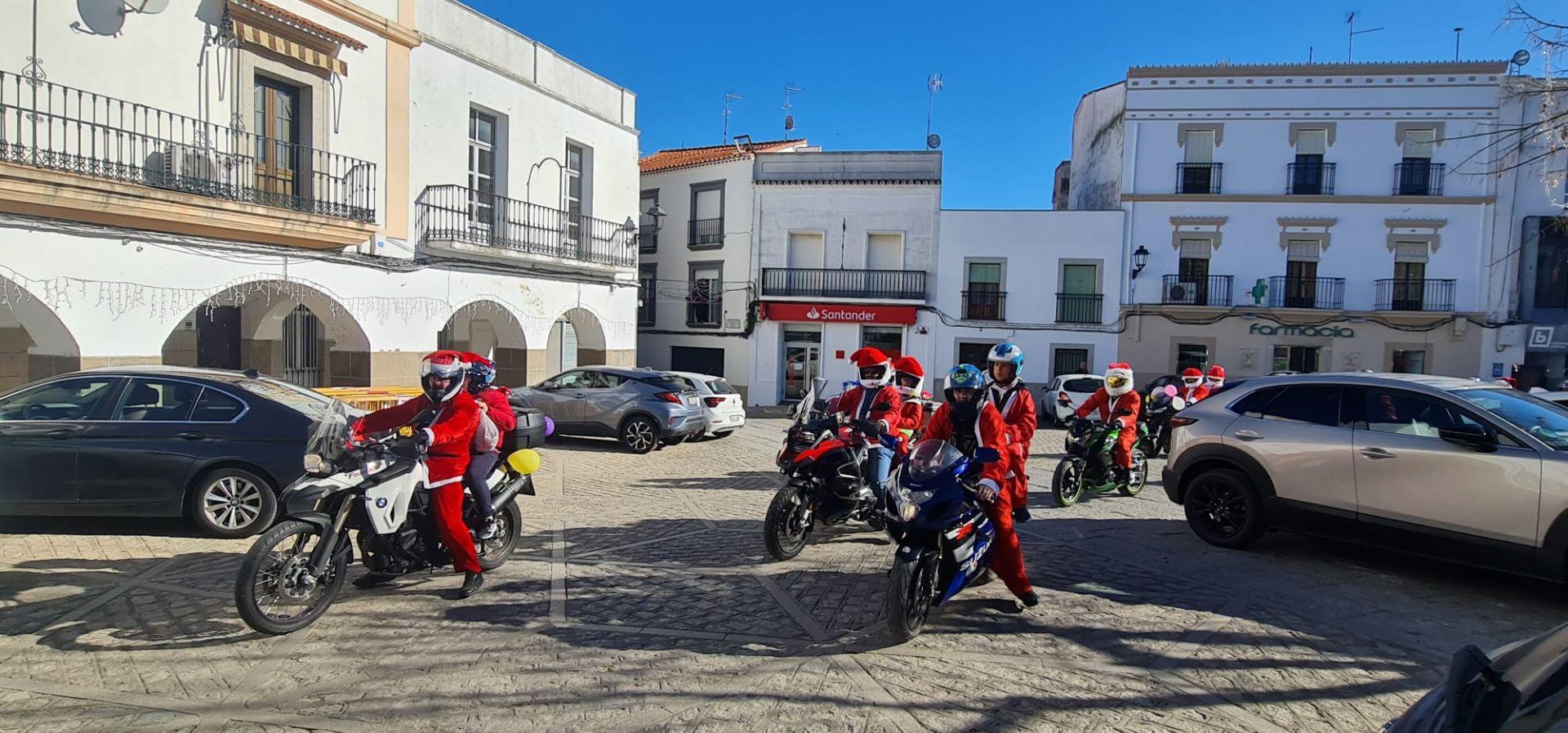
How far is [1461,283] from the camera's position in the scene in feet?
77.4

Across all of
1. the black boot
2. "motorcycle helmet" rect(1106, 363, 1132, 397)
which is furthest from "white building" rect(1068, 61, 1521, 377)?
the black boot

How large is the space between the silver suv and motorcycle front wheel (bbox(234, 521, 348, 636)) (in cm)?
675

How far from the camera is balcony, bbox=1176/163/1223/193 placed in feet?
79.5

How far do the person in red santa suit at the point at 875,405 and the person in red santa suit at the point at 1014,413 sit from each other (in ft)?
2.92

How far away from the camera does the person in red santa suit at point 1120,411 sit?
31.0 feet

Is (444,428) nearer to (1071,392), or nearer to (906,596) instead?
(906,596)

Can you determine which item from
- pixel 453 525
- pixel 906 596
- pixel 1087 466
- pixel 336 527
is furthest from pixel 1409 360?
pixel 336 527

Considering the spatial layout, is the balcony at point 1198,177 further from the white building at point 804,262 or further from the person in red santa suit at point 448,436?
the person in red santa suit at point 448,436

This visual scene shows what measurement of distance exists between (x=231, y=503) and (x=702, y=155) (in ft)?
74.6

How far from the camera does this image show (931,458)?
4852 millimetres

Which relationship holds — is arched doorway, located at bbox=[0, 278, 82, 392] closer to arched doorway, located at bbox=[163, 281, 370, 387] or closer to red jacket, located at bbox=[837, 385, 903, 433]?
arched doorway, located at bbox=[163, 281, 370, 387]

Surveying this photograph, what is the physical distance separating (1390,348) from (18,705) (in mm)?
29034

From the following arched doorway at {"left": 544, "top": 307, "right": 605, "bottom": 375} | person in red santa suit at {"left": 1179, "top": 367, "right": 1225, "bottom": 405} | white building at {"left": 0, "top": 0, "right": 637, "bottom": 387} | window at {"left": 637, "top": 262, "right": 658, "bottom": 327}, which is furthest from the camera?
window at {"left": 637, "top": 262, "right": 658, "bottom": 327}

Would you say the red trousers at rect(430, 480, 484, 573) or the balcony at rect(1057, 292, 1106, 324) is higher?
the balcony at rect(1057, 292, 1106, 324)
